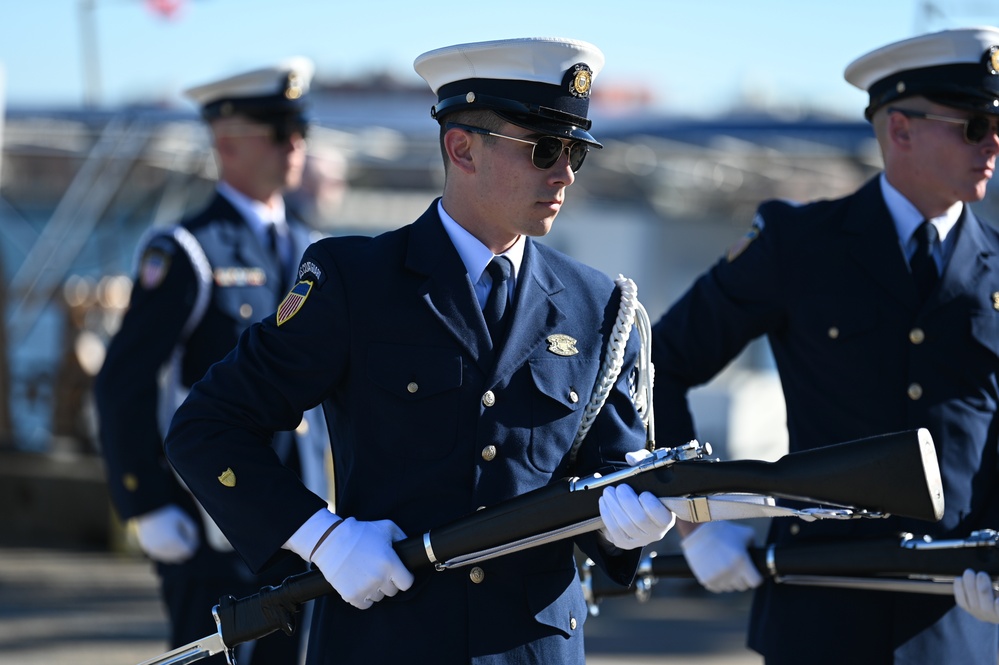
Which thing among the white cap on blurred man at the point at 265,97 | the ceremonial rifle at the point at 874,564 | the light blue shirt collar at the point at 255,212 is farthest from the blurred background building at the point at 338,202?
the ceremonial rifle at the point at 874,564

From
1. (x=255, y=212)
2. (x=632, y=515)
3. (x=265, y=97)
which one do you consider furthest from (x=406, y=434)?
(x=265, y=97)

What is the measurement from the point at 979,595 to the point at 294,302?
5.13 feet

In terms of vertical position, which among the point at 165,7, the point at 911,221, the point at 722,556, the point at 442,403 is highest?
the point at 165,7

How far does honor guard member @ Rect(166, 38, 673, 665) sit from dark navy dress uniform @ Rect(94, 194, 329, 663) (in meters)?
1.42

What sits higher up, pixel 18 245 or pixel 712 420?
pixel 18 245

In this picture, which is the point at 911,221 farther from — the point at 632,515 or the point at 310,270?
the point at 310,270

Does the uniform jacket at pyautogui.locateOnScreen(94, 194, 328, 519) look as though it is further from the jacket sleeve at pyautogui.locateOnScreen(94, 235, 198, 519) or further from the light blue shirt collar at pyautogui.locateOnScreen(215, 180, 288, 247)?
the light blue shirt collar at pyautogui.locateOnScreen(215, 180, 288, 247)

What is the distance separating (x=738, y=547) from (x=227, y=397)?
1413 mm

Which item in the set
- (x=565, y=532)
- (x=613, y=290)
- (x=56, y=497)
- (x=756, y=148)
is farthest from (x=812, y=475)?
(x=756, y=148)

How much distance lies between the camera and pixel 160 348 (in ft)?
13.8

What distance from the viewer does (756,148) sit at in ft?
39.0

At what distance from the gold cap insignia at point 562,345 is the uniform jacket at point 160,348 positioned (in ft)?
5.38

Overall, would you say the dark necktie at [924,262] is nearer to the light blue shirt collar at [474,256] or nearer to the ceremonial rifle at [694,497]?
the ceremonial rifle at [694,497]

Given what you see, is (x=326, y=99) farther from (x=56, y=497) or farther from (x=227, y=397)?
(x=227, y=397)
